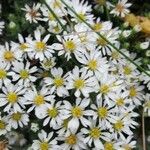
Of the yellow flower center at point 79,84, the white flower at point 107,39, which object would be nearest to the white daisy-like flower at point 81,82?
the yellow flower center at point 79,84

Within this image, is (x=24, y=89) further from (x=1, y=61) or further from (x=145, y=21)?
(x=145, y=21)

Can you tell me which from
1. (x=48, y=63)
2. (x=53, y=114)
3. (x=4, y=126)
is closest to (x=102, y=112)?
(x=53, y=114)

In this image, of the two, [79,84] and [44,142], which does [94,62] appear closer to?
[79,84]

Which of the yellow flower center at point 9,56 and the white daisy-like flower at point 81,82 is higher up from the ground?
the yellow flower center at point 9,56

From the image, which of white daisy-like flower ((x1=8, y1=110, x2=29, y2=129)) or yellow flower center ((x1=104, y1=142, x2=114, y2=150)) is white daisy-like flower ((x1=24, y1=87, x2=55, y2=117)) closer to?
white daisy-like flower ((x1=8, y1=110, x2=29, y2=129))

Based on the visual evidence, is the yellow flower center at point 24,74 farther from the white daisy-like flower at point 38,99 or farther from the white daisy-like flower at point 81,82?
the white daisy-like flower at point 81,82

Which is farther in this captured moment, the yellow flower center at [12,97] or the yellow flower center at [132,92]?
the yellow flower center at [132,92]
